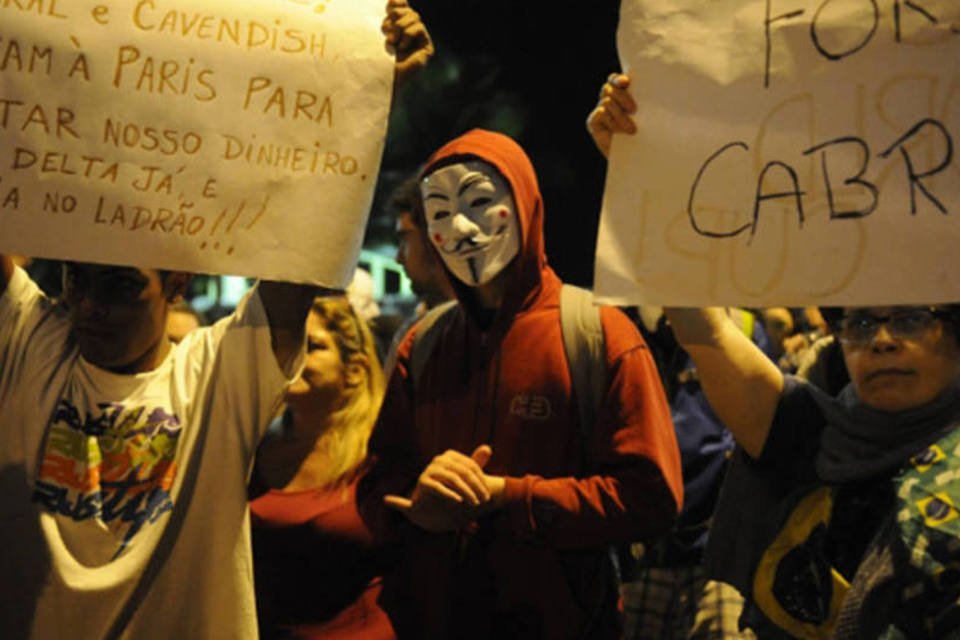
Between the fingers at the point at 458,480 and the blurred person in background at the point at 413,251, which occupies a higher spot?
the blurred person in background at the point at 413,251

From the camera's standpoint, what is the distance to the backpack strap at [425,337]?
287cm

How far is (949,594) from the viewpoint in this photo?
2121mm

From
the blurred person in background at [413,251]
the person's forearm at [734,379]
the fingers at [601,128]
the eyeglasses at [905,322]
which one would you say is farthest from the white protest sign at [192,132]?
the blurred person in background at [413,251]

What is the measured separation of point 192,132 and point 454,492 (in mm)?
889

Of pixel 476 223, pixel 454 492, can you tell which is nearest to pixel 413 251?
pixel 476 223

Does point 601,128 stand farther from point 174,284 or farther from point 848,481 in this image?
point 174,284

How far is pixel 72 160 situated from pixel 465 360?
0.96 metres

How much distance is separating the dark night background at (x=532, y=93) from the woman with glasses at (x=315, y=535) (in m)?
5.72

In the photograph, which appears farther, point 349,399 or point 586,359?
point 349,399

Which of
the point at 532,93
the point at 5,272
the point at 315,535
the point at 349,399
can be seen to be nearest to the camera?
the point at 5,272

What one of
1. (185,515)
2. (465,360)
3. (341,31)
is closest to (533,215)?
(465,360)

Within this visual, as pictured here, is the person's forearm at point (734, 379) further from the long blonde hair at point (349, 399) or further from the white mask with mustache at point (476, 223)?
the long blonde hair at point (349, 399)

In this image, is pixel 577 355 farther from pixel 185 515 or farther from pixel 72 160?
pixel 72 160

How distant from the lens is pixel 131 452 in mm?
2502
